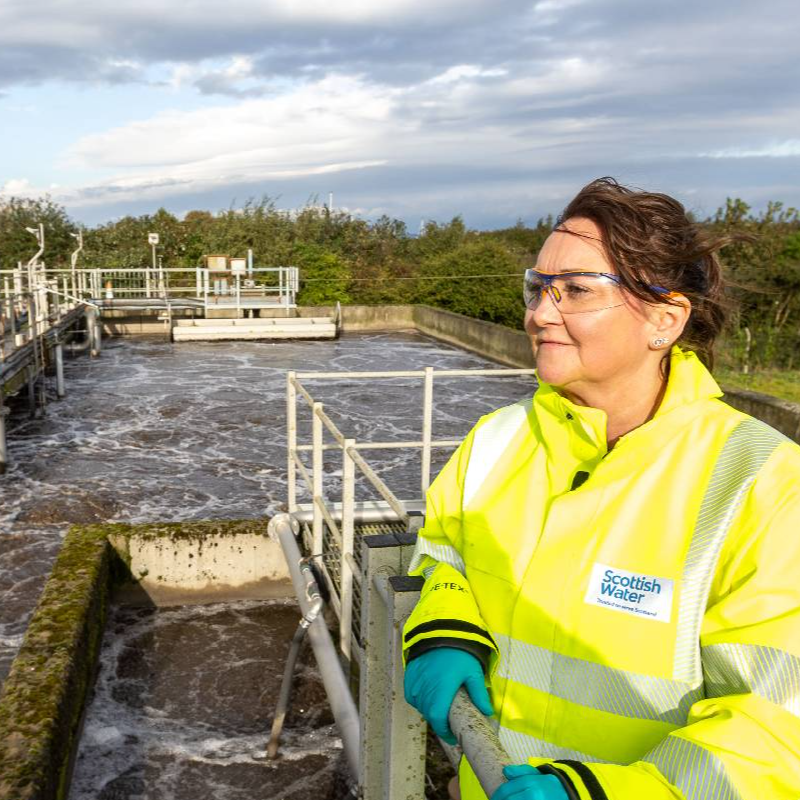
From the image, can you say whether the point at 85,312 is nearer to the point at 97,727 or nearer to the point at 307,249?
the point at 307,249

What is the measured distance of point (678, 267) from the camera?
130 cm

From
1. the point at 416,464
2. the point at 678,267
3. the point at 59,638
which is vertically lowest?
the point at 416,464

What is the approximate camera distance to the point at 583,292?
1313mm

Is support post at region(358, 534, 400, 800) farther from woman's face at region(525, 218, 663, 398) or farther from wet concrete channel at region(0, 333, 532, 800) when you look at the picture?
wet concrete channel at region(0, 333, 532, 800)

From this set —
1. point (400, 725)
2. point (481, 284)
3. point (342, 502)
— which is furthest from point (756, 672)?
point (481, 284)

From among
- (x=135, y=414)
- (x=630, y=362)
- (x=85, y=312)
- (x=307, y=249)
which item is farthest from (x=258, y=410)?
(x=307, y=249)

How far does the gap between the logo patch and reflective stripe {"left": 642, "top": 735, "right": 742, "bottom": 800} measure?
24cm

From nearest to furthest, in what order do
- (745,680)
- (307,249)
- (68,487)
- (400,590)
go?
(745,680), (400,590), (68,487), (307,249)

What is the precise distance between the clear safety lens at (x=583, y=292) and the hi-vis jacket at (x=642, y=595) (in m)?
0.15

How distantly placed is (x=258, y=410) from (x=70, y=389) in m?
3.32

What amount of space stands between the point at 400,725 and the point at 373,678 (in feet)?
0.42

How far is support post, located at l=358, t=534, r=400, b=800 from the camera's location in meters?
1.32

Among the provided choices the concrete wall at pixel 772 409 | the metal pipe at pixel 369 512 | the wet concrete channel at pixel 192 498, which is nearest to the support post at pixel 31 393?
the wet concrete channel at pixel 192 498

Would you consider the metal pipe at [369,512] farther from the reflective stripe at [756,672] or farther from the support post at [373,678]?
the reflective stripe at [756,672]
